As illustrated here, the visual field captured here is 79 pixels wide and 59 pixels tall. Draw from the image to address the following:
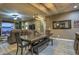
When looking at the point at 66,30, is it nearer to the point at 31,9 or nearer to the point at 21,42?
the point at 31,9

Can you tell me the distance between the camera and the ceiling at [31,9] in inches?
87.7

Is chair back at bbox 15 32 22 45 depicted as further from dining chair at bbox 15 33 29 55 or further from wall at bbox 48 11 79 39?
wall at bbox 48 11 79 39

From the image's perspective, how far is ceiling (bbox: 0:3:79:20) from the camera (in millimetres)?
2229

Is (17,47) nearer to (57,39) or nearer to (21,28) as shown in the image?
(21,28)

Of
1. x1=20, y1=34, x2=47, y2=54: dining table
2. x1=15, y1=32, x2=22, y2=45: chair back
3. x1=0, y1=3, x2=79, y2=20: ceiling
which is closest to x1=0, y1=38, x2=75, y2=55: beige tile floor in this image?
x1=15, y1=32, x2=22, y2=45: chair back

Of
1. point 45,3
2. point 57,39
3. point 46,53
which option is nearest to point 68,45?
point 57,39

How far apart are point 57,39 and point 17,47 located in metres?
1.03

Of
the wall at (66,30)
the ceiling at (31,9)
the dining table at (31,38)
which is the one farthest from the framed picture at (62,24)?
the dining table at (31,38)

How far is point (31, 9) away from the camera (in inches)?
90.7

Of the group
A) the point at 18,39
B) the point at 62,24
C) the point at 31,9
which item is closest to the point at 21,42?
the point at 18,39

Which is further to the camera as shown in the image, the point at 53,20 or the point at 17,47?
the point at 53,20

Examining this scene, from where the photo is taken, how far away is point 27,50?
2.29 meters

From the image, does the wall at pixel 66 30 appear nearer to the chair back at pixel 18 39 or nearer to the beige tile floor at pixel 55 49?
the beige tile floor at pixel 55 49

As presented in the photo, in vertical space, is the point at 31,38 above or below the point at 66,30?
below
